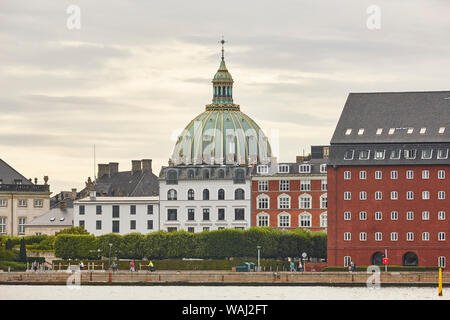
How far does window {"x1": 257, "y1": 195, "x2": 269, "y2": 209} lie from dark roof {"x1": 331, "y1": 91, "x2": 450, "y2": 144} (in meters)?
30.2

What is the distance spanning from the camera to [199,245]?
17725 cm

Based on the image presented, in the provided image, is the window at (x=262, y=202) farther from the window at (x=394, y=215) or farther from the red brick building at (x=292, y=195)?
the window at (x=394, y=215)

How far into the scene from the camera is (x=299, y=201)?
636 ft

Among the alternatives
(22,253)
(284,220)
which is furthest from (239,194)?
(22,253)

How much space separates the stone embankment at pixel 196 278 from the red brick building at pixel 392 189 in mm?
10547

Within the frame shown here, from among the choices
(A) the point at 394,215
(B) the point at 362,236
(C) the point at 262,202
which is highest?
(C) the point at 262,202

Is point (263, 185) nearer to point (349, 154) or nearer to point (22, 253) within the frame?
point (22, 253)

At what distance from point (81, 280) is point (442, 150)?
1337 inches

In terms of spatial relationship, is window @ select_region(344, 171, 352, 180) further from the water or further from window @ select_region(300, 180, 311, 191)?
window @ select_region(300, 180, 311, 191)

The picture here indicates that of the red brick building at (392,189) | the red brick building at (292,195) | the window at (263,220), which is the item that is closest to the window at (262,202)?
the red brick building at (292,195)

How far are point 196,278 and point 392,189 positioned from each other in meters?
20.5
